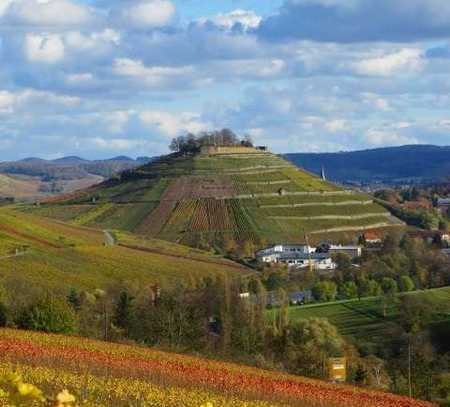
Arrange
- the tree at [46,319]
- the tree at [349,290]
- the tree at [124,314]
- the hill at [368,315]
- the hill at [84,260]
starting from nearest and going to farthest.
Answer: the tree at [46,319] → the tree at [124,314] → the hill at [368,315] → the hill at [84,260] → the tree at [349,290]

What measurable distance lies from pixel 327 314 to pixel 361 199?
92867mm

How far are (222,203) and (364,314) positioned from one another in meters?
75.8

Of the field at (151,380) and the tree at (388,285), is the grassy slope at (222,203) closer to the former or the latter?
the tree at (388,285)

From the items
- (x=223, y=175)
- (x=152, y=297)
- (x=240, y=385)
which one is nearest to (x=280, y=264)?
(x=152, y=297)

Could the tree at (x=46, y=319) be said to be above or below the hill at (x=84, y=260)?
above

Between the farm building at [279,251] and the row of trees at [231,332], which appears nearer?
the row of trees at [231,332]

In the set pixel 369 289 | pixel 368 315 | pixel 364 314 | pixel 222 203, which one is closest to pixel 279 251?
pixel 222 203

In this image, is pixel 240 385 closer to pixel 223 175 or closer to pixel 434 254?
pixel 434 254

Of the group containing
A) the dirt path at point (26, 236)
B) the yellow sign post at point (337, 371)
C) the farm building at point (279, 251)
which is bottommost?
the farm building at point (279, 251)

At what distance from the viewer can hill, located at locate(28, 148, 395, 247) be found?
5945 inches

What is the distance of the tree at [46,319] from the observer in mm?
50406

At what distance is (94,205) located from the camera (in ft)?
556

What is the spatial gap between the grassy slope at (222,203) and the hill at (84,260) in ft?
78.0

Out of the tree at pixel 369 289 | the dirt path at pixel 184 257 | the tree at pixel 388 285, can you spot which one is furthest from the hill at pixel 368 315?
the dirt path at pixel 184 257
